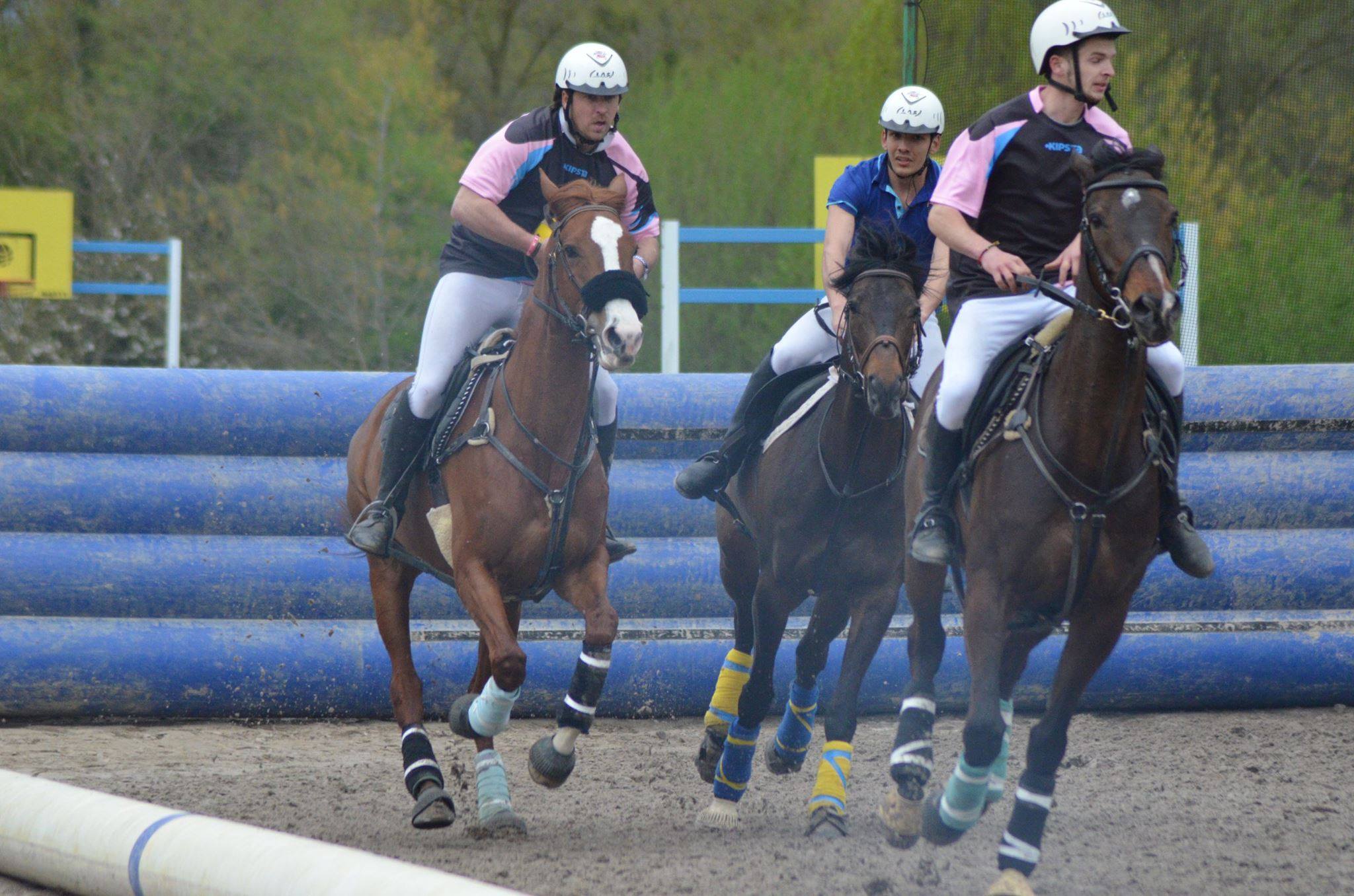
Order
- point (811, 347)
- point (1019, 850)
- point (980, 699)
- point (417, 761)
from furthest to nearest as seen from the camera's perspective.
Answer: point (811, 347), point (417, 761), point (980, 699), point (1019, 850)

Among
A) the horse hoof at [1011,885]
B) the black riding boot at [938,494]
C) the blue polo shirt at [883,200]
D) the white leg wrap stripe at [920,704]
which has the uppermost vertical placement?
the blue polo shirt at [883,200]

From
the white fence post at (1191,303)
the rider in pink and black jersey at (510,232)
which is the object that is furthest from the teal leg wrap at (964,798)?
the white fence post at (1191,303)

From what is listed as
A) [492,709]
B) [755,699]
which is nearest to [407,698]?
[492,709]

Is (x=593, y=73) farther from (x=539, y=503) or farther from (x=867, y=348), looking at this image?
(x=539, y=503)

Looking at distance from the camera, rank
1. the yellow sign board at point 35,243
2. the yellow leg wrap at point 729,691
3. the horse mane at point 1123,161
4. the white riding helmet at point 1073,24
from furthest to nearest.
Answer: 1. the yellow sign board at point 35,243
2. the yellow leg wrap at point 729,691
3. the white riding helmet at point 1073,24
4. the horse mane at point 1123,161

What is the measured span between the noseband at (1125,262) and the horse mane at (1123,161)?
1.7 inches

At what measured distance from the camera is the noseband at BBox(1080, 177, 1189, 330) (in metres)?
4.52

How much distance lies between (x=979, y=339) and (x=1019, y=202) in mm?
508

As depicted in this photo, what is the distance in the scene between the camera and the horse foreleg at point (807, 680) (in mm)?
6645

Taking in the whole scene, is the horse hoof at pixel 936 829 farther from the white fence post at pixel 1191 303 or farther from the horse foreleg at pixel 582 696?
the white fence post at pixel 1191 303

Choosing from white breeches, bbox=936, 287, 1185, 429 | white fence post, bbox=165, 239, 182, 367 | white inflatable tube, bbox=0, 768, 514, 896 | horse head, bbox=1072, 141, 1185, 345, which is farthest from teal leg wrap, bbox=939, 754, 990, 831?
white fence post, bbox=165, 239, 182, 367

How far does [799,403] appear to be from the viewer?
6.86 meters

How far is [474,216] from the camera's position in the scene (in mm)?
6195

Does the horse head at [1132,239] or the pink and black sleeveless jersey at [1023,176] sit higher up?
the pink and black sleeveless jersey at [1023,176]
